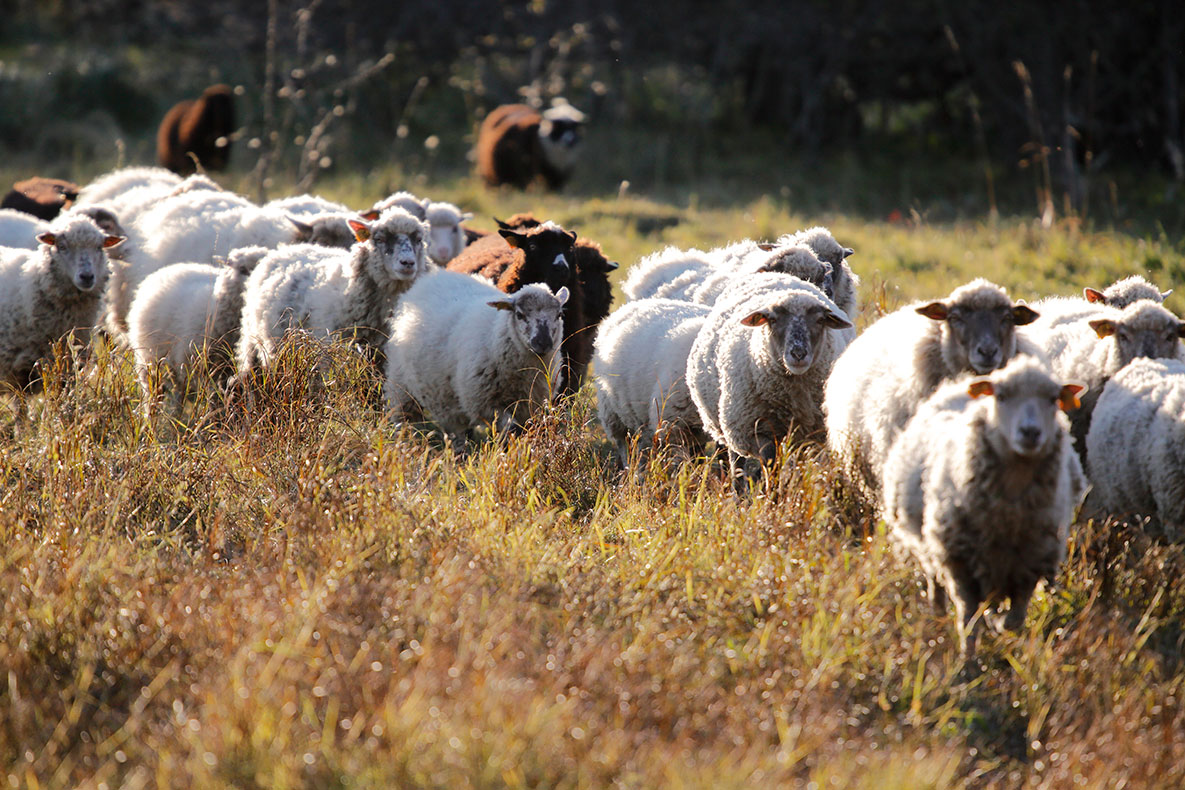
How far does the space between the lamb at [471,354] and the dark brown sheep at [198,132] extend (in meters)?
10.6

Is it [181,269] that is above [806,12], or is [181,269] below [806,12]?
below

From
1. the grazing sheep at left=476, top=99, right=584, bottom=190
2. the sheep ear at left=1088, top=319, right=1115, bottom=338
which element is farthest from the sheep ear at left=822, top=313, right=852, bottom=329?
the grazing sheep at left=476, top=99, right=584, bottom=190

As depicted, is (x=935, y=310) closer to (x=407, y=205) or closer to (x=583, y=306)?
(x=583, y=306)

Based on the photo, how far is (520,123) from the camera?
15.7 metres

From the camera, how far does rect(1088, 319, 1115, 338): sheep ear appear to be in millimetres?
4867

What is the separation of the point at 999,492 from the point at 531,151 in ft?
42.2

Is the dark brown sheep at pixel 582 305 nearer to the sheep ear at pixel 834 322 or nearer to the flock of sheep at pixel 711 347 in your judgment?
the flock of sheep at pixel 711 347

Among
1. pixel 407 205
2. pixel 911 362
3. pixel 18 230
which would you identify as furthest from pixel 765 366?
pixel 18 230

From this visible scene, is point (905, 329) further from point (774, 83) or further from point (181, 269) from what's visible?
point (774, 83)

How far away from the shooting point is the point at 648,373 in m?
6.00

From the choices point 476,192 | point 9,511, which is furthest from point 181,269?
point 476,192

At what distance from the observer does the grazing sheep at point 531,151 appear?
51.1 feet

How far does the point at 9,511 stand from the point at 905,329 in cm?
355

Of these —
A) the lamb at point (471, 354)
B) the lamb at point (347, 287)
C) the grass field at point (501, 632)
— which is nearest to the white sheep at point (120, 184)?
the lamb at point (347, 287)
